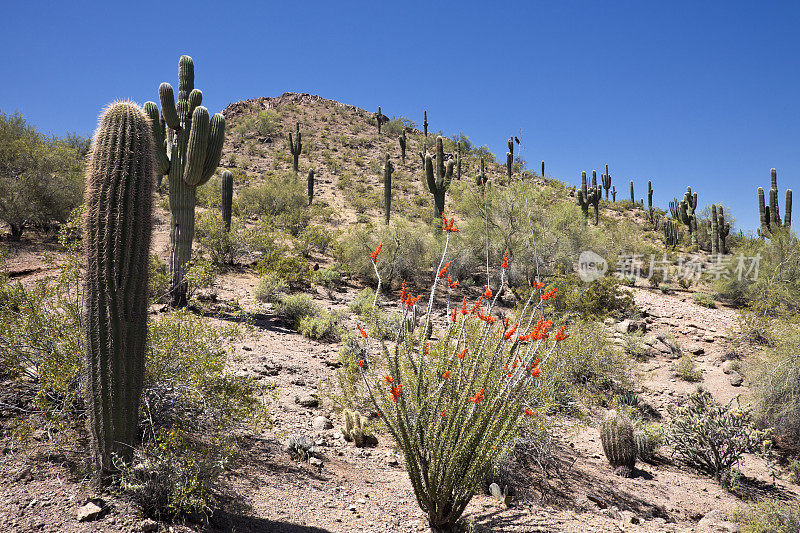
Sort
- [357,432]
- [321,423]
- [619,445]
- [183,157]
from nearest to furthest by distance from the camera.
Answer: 1. [357,432]
2. [321,423]
3. [619,445]
4. [183,157]

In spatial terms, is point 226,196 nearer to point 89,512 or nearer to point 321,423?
point 321,423

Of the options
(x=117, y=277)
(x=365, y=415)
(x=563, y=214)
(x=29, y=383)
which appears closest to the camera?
(x=117, y=277)

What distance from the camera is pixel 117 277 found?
321cm

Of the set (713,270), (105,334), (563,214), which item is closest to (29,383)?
(105,334)

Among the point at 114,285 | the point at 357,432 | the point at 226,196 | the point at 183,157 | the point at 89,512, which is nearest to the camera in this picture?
the point at 89,512

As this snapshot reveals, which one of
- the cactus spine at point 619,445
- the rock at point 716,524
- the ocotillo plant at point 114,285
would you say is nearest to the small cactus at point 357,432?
the ocotillo plant at point 114,285

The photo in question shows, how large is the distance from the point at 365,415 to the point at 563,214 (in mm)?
15591

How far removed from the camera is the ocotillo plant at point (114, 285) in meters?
3.21

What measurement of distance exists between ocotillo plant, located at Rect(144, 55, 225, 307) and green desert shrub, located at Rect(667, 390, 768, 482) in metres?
9.23

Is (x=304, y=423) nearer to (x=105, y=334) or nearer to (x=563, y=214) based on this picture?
(x=105, y=334)

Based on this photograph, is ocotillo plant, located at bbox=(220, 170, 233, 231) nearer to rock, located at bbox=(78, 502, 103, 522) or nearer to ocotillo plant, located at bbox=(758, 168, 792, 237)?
rock, located at bbox=(78, 502, 103, 522)

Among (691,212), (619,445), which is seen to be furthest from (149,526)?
(691,212)

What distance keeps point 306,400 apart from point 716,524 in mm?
4828

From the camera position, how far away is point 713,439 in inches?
241
